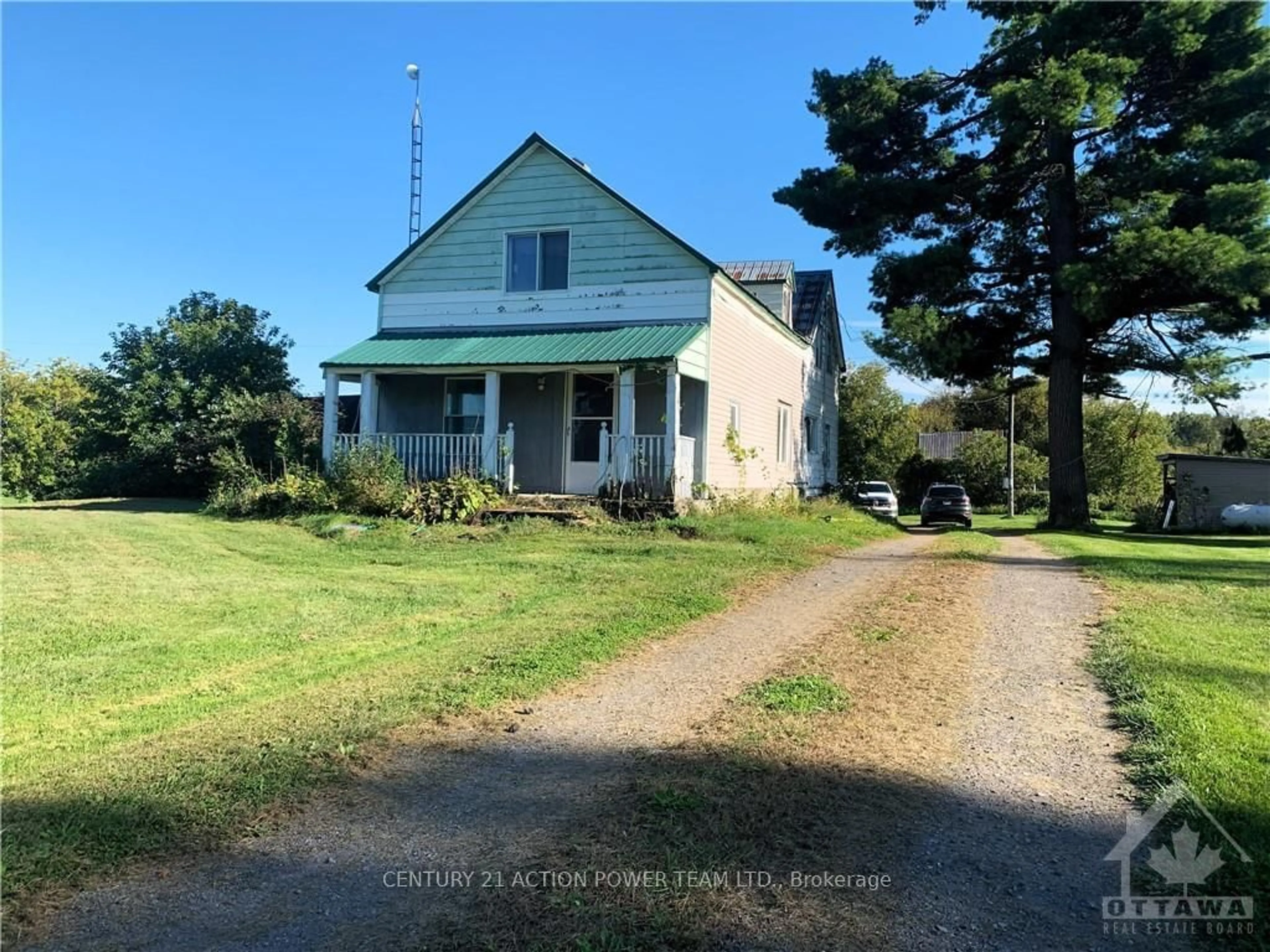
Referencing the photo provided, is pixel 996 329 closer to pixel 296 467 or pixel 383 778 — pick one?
pixel 296 467

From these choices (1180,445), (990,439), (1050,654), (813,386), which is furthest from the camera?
(1180,445)

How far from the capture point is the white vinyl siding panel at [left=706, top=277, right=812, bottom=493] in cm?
1761

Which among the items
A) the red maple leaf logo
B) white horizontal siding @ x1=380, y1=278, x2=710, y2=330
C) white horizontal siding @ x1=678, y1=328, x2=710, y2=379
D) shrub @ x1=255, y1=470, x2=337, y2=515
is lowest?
the red maple leaf logo

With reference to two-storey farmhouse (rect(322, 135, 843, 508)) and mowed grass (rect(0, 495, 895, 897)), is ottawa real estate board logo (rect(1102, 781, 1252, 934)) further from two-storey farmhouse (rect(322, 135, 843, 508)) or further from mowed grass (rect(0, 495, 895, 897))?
two-storey farmhouse (rect(322, 135, 843, 508))

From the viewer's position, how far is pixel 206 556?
36.8ft

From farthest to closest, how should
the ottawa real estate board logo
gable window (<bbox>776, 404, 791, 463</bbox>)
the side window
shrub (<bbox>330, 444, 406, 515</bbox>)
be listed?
the side window
gable window (<bbox>776, 404, 791, 463</bbox>)
shrub (<bbox>330, 444, 406, 515</bbox>)
the ottawa real estate board logo

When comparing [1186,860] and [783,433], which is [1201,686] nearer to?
[1186,860]

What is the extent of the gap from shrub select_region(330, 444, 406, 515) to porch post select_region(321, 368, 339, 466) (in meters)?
1.47

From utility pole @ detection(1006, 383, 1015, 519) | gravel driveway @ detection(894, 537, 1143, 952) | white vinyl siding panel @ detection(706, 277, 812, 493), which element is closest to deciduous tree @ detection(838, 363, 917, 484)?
utility pole @ detection(1006, 383, 1015, 519)

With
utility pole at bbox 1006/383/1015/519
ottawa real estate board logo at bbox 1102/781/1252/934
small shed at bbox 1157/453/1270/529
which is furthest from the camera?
utility pole at bbox 1006/383/1015/519

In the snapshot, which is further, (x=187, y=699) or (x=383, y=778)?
(x=187, y=699)

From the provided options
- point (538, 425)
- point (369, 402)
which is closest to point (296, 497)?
point (369, 402)

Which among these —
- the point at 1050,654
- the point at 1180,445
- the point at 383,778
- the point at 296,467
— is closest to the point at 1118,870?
the point at 383,778

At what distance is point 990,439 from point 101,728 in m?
43.5
